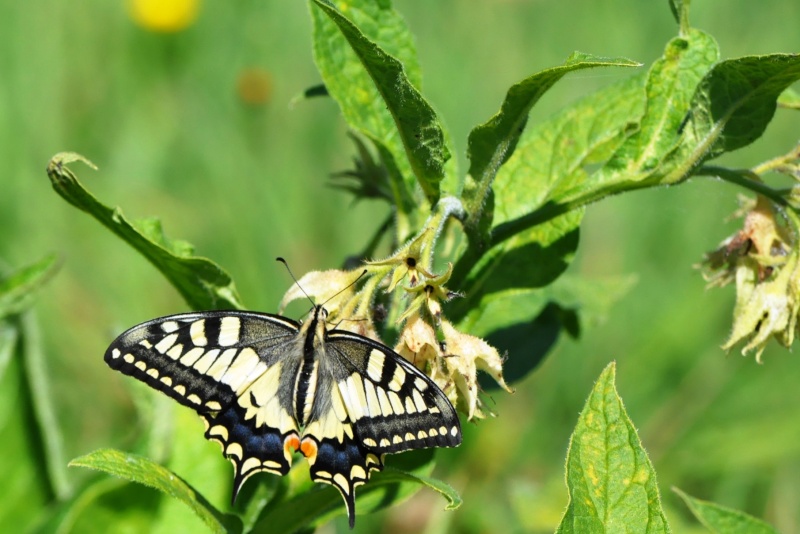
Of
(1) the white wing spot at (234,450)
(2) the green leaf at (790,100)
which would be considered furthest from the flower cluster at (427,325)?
(2) the green leaf at (790,100)

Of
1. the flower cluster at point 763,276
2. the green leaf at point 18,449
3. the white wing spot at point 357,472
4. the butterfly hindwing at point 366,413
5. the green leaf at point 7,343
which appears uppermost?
the flower cluster at point 763,276

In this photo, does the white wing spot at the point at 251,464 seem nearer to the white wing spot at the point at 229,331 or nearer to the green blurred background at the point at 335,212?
the white wing spot at the point at 229,331

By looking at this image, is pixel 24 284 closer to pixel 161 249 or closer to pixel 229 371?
pixel 229 371

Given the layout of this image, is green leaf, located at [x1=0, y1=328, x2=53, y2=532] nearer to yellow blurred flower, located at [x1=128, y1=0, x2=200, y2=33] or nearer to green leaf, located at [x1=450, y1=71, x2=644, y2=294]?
green leaf, located at [x1=450, y1=71, x2=644, y2=294]

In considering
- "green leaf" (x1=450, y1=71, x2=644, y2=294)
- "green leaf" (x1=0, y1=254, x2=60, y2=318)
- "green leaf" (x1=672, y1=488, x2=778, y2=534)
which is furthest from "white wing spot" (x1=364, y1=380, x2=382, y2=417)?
"green leaf" (x1=0, y1=254, x2=60, y2=318)

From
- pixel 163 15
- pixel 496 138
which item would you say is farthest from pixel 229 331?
pixel 163 15

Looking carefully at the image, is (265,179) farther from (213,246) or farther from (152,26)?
(152,26)
